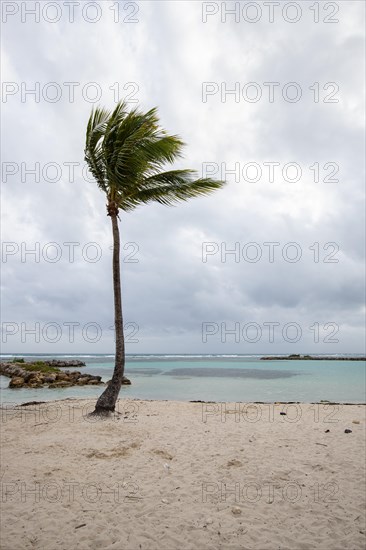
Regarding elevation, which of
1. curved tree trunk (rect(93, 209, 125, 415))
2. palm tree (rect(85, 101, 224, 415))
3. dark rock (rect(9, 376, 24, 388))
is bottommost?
dark rock (rect(9, 376, 24, 388))

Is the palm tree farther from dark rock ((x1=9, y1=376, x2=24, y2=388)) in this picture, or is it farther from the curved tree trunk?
dark rock ((x1=9, y1=376, x2=24, y2=388))

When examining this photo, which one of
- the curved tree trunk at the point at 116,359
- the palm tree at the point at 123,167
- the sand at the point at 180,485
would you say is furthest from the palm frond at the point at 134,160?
the sand at the point at 180,485

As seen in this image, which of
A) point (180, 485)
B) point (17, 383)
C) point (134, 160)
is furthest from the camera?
point (17, 383)

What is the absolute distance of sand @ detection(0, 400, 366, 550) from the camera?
169 inches

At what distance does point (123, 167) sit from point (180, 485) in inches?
351

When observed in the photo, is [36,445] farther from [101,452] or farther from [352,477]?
[352,477]

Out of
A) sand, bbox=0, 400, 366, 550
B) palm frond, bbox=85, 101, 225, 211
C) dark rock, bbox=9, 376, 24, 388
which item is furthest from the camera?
dark rock, bbox=9, 376, 24, 388

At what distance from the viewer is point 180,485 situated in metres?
5.78

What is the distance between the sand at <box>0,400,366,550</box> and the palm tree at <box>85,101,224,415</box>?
2.73 meters

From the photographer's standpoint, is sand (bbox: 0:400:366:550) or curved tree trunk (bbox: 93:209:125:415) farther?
curved tree trunk (bbox: 93:209:125:415)

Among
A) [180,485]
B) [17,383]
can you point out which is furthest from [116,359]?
[17,383]

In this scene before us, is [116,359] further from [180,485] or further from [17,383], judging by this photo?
[17,383]

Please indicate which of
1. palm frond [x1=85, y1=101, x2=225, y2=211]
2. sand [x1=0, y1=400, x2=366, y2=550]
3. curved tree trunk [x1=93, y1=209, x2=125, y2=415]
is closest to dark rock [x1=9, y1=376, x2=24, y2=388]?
sand [x1=0, y1=400, x2=366, y2=550]

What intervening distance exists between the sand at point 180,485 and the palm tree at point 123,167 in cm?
273
